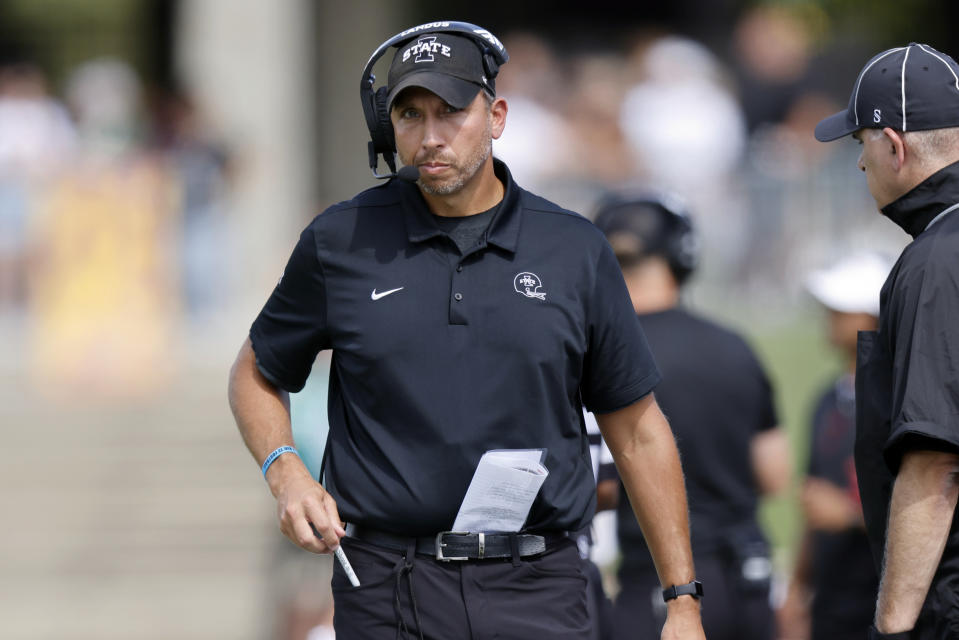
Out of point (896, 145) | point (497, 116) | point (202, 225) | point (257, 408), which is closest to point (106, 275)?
point (202, 225)

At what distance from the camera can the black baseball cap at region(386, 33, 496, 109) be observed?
12.4 feet

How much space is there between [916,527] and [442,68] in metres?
1.53

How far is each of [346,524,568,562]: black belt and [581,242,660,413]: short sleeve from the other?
0.39 metres

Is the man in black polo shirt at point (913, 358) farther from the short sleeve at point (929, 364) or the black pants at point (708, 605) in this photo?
the black pants at point (708, 605)

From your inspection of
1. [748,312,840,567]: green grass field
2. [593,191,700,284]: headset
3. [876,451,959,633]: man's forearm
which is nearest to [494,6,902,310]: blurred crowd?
[748,312,840,567]: green grass field

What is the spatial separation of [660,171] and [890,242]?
7.07ft

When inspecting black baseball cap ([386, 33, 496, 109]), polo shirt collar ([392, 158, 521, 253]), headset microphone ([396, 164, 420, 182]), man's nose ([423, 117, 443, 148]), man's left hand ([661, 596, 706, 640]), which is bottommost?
man's left hand ([661, 596, 706, 640])

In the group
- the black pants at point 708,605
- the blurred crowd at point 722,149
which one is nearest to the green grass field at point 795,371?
the blurred crowd at point 722,149

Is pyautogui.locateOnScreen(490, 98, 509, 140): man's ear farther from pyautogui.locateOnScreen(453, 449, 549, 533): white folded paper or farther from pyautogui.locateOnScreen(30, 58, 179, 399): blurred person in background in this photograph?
pyautogui.locateOnScreen(30, 58, 179, 399): blurred person in background

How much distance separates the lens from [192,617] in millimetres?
10453

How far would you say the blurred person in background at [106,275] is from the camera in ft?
43.7

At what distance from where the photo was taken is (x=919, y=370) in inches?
142

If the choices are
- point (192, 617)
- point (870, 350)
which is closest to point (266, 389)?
point (870, 350)

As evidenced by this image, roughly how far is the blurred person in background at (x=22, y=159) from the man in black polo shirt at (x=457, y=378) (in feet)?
32.5
